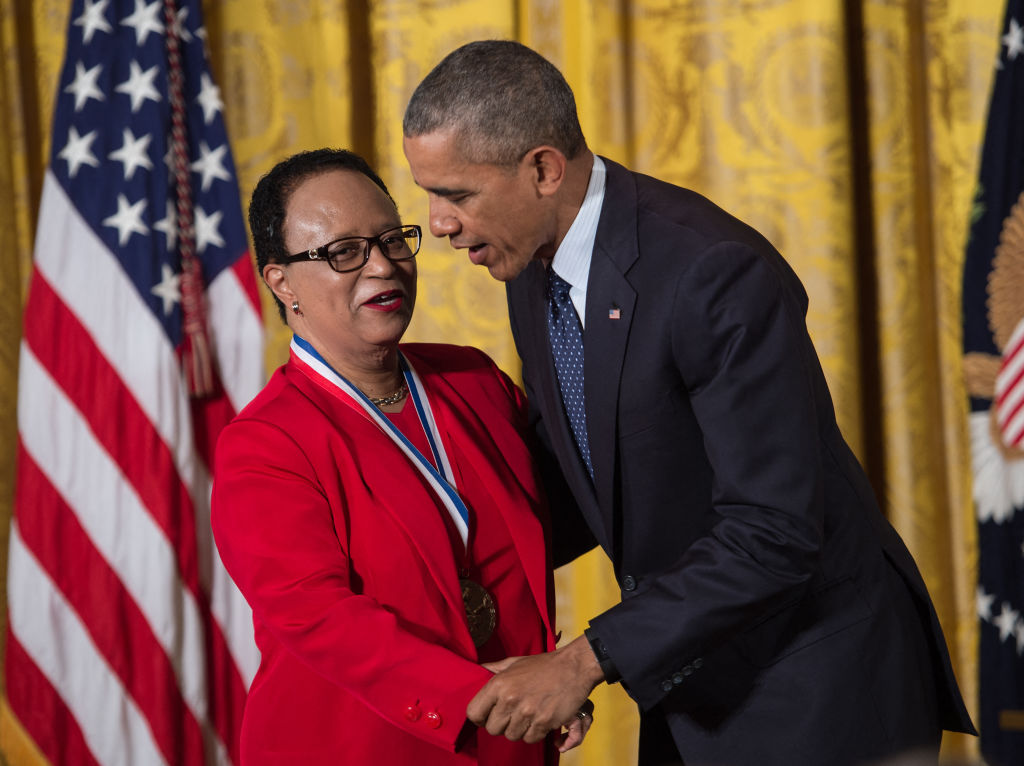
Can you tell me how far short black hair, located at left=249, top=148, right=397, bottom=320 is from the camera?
6.05ft

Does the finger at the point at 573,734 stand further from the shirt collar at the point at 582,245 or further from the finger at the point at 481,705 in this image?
the shirt collar at the point at 582,245

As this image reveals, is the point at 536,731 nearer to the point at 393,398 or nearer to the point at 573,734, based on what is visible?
the point at 573,734

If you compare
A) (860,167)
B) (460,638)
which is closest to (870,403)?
(860,167)

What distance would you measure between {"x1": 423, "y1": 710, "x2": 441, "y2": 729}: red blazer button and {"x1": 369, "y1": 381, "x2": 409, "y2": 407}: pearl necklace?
1.75 feet

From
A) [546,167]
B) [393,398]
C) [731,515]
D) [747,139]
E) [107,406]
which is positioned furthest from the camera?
[747,139]

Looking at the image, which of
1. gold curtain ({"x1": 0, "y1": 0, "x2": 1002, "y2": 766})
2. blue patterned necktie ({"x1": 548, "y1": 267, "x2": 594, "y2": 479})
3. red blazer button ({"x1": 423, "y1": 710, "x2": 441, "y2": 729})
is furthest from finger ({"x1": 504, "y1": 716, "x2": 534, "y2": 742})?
gold curtain ({"x1": 0, "y1": 0, "x2": 1002, "y2": 766})

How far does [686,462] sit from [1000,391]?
1635mm

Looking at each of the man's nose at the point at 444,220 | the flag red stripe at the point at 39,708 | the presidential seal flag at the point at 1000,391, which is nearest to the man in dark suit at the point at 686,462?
the man's nose at the point at 444,220

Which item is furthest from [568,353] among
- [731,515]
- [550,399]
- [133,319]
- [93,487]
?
[93,487]

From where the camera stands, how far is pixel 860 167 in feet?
10.9

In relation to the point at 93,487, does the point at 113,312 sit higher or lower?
higher

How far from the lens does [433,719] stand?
1.63 meters

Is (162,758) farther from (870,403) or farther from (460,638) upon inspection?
(870,403)

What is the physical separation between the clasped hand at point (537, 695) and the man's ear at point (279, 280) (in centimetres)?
72
